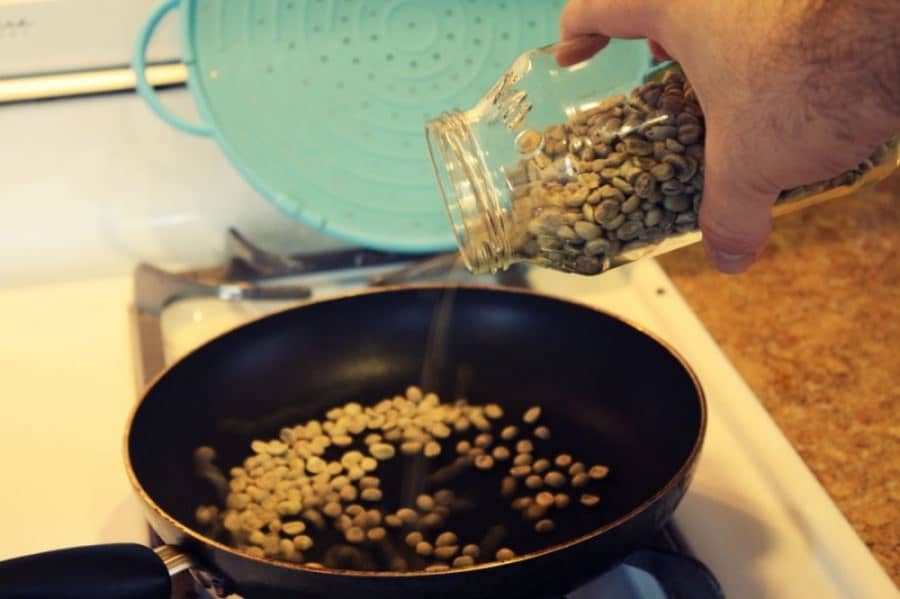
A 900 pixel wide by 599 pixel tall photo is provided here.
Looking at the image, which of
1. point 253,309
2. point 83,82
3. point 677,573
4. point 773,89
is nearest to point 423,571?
point 677,573

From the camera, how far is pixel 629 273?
918 mm

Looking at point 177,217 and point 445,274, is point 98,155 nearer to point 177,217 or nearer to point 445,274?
point 177,217

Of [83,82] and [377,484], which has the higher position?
[83,82]

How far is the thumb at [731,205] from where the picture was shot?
51cm

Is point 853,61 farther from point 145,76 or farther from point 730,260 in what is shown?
point 145,76

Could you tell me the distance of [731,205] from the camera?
0.53 metres

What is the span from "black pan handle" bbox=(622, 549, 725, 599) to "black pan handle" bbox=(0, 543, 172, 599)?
0.81 feet

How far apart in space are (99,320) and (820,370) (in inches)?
22.0

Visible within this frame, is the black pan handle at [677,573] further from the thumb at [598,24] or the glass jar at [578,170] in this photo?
the thumb at [598,24]

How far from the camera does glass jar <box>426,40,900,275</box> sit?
0.56 meters

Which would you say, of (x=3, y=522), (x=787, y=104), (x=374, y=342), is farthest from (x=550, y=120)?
(x=3, y=522)

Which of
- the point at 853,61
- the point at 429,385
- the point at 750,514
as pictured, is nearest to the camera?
the point at 853,61

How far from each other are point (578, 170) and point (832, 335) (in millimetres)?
387

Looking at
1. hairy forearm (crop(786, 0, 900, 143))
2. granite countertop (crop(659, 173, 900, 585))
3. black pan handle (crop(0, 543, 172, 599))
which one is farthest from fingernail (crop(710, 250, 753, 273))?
black pan handle (crop(0, 543, 172, 599))
